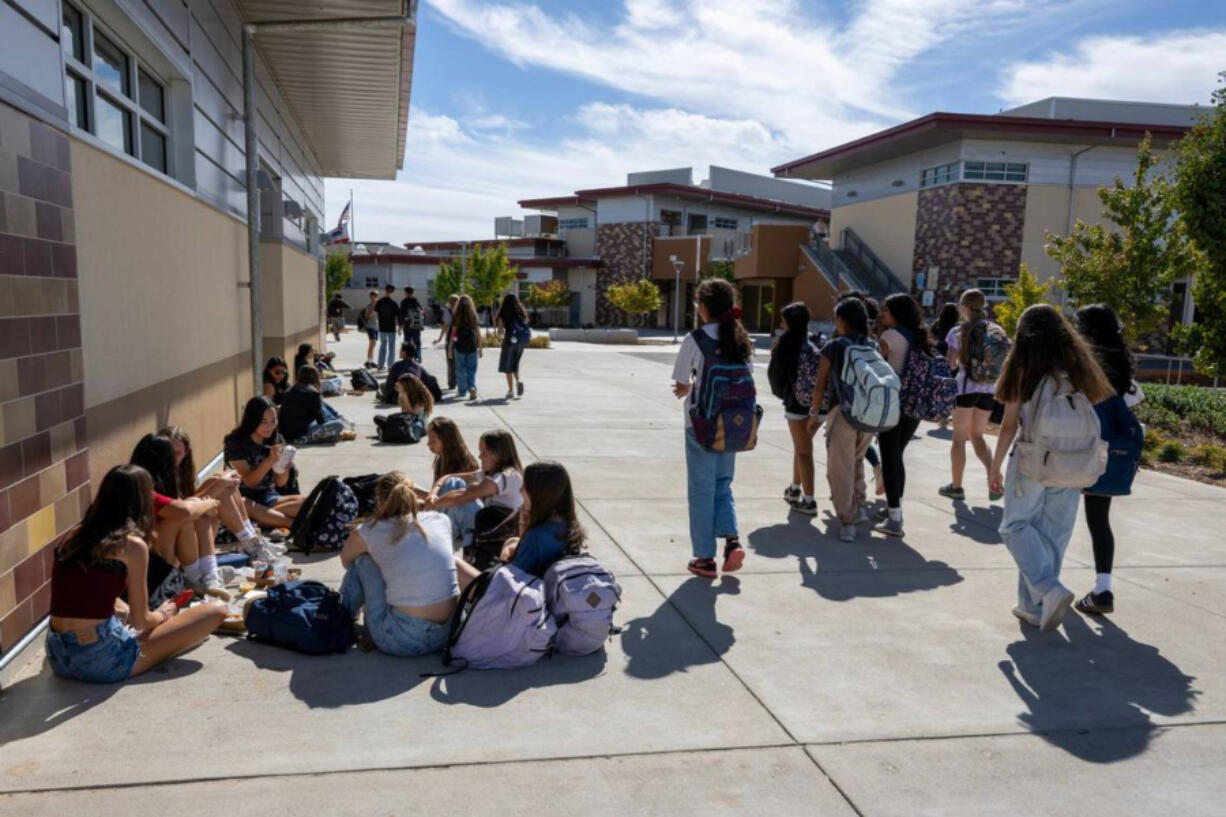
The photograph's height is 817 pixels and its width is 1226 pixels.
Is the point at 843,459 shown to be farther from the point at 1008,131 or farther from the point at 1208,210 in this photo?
the point at 1008,131

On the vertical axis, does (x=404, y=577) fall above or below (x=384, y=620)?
above

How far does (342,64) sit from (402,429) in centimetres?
531

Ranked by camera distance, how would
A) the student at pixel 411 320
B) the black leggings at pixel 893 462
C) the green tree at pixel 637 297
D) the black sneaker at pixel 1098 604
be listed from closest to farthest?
1. the black sneaker at pixel 1098 604
2. the black leggings at pixel 893 462
3. the student at pixel 411 320
4. the green tree at pixel 637 297

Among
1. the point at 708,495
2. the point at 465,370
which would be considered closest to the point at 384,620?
the point at 708,495

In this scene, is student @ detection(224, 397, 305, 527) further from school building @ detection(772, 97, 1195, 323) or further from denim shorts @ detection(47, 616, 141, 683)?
school building @ detection(772, 97, 1195, 323)

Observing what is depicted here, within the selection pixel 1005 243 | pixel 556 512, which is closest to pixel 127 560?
pixel 556 512

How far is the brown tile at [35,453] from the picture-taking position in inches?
148

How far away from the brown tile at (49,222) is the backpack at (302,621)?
199 cm

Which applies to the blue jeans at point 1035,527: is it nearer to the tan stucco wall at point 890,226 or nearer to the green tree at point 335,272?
the tan stucco wall at point 890,226

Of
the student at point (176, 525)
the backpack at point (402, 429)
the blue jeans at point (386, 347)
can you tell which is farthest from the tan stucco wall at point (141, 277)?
the blue jeans at point (386, 347)

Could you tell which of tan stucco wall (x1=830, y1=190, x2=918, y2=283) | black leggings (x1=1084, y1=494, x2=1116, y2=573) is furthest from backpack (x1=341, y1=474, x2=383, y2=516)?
tan stucco wall (x1=830, y1=190, x2=918, y2=283)

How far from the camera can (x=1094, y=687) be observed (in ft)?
12.9

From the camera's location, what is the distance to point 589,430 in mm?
10852

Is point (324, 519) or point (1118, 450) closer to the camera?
point (1118, 450)
